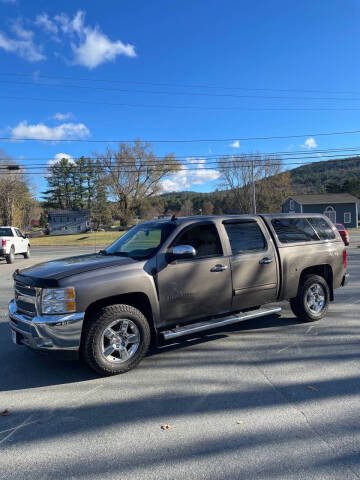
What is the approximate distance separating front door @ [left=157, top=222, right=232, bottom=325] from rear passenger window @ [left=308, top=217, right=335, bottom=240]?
2.24 meters

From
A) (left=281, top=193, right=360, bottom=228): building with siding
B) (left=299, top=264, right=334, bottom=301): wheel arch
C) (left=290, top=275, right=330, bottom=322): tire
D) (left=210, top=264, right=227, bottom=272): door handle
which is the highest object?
(left=281, top=193, right=360, bottom=228): building with siding

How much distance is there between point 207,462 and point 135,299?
212 centimetres

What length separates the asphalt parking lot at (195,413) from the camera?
2.48 meters

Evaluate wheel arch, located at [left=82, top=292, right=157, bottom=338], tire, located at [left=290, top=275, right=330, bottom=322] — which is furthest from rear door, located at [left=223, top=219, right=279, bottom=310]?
wheel arch, located at [left=82, top=292, right=157, bottom=338]

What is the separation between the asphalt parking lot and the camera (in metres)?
2.48

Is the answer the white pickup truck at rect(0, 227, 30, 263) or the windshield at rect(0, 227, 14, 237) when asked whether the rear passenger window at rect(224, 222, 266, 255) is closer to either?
the white pickup truck at rect(0, 227, 30, 263)

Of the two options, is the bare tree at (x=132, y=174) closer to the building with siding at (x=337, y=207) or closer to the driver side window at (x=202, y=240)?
the building with siding at (x=337, y=207)

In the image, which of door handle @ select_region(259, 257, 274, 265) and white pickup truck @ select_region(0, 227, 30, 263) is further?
white pickup truck @ select_region(0, 227, 30, 263)

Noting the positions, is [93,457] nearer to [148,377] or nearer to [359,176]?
[148,377]

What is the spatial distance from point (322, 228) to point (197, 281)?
2965 mm

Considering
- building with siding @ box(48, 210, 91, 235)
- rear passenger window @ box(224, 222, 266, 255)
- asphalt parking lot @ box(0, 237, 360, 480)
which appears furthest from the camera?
building with siding @ box(48, 210, 91, 235)

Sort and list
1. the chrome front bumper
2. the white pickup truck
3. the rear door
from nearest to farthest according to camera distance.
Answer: the chrome front bumper
the rear door
the white pickup truck

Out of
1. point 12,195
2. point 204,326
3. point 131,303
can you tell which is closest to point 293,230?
point 204,326

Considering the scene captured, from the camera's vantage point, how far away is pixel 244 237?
5.15 metres
